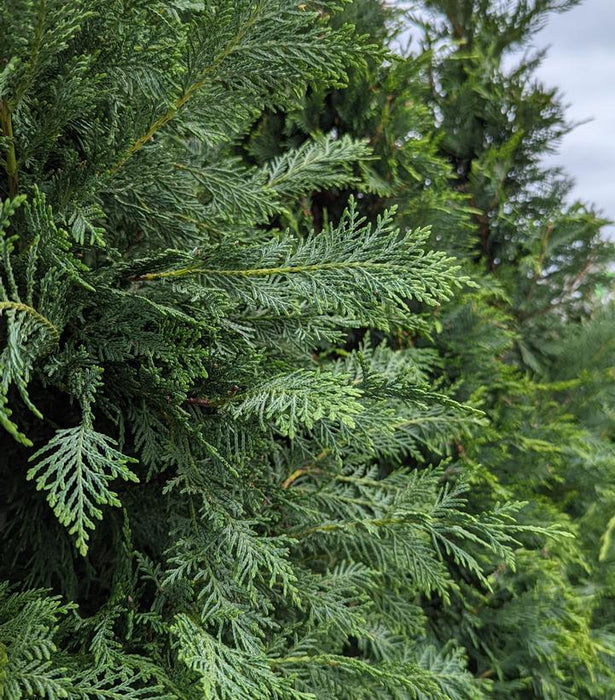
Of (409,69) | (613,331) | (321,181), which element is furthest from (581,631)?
(409,69)

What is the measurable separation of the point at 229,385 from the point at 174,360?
0.55 ft

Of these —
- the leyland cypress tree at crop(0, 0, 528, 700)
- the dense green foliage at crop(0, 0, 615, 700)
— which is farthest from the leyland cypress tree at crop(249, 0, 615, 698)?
the leyland cypress tree at crop(0, 0, 528, 700)

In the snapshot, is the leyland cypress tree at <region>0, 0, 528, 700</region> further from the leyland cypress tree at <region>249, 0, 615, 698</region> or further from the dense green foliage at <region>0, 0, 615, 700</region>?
the leyland cypress tree at <region>249, 0, 615, 698</region>

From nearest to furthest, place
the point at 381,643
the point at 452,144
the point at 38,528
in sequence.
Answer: the point at 38,528
the point at 381,643
the point at 452,144

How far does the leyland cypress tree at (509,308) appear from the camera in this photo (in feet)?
6.61

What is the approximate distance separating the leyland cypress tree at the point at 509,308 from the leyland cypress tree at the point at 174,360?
64 centimetres

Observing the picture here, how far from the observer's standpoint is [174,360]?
1.05 m

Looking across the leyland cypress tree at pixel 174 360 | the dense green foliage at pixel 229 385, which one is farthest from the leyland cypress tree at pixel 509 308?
the leyland cypress tree at pixel 174 360

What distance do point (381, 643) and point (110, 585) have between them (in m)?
0.74

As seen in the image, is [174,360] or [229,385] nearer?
[174,360]

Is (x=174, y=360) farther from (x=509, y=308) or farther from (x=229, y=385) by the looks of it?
(x=509, y=308)

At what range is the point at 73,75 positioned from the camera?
3.18 feet

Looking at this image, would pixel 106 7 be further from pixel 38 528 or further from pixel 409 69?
pixel 409 69

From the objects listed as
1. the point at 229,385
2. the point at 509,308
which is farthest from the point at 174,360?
the point at 509,308
